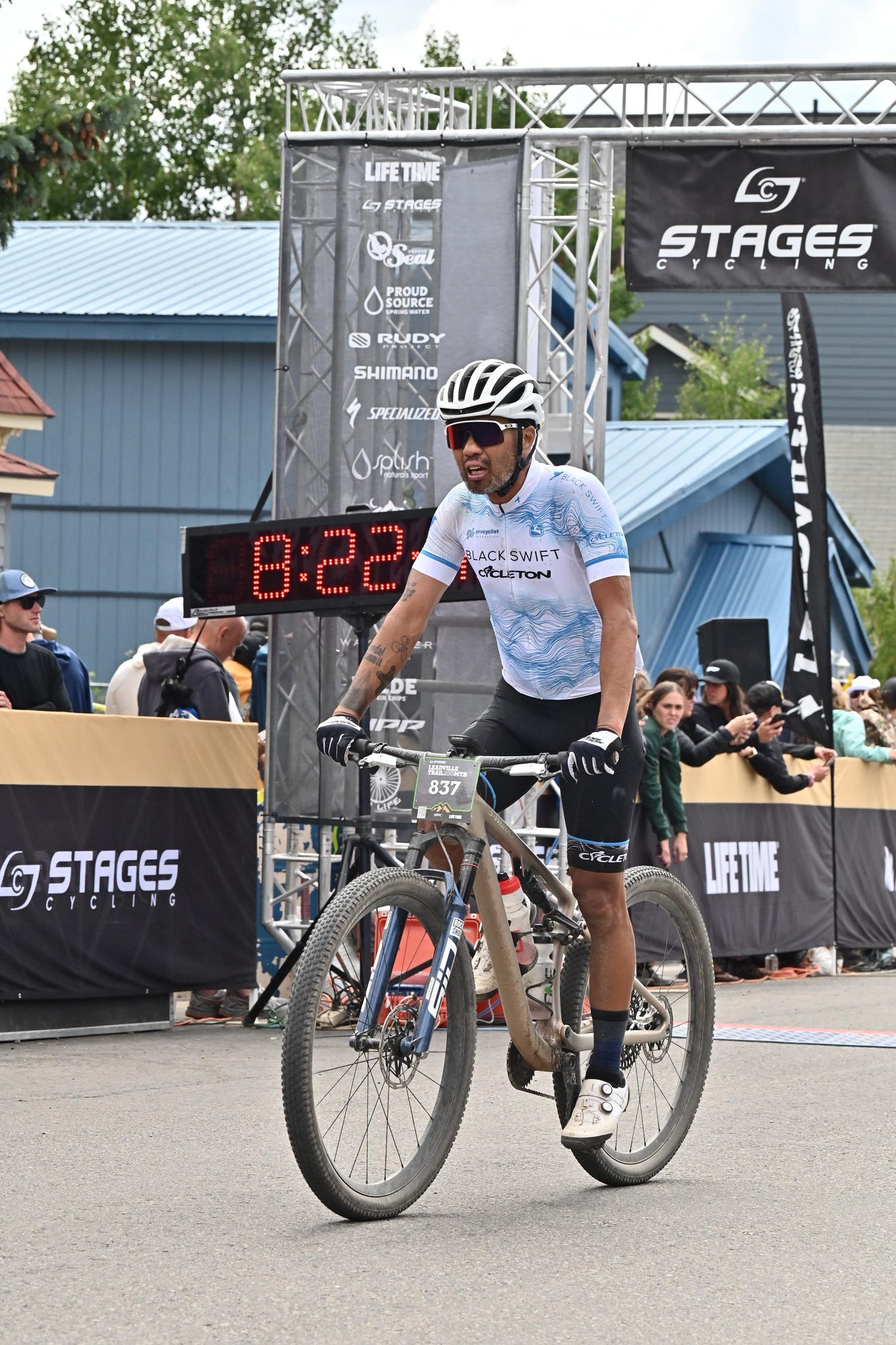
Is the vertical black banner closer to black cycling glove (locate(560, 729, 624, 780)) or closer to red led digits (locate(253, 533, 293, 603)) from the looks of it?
red led digits (locate(253, 533, 293, 603))

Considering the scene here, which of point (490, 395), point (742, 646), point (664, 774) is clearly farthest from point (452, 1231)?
point (742, 646)

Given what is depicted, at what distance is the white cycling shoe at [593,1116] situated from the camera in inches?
221

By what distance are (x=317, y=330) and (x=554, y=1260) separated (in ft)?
25.1

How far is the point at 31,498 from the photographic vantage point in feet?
91.6

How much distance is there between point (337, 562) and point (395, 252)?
2.45m

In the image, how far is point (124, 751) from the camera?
9797mm

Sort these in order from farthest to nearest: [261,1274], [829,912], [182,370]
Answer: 1. [182,370]
2. [829,912]
3. [261,1274]

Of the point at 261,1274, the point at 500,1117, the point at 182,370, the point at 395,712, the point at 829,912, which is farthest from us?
the point at 182,370

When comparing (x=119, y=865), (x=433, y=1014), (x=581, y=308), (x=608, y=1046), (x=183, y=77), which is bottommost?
(x=608, y=1046)

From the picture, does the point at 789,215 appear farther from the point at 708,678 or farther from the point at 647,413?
the point at 647,413

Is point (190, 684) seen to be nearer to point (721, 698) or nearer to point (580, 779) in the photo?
point (721, 698)

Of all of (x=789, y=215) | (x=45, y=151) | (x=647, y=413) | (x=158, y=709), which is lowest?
(x=158, y=709)

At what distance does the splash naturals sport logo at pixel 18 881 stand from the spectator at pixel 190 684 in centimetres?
146

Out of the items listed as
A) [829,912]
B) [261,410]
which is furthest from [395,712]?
[261,410]
